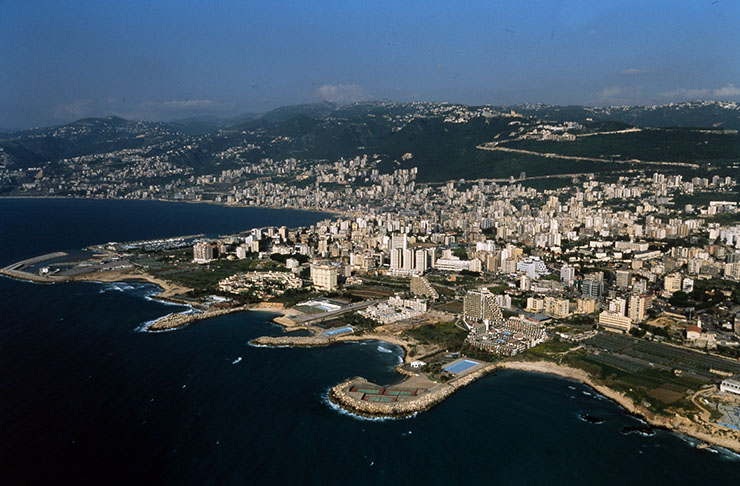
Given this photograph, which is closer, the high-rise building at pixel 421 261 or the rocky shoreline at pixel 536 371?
the rocky shoreline at pixel 536 371

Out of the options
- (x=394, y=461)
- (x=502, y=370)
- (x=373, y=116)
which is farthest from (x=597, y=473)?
(x=373, y=116)

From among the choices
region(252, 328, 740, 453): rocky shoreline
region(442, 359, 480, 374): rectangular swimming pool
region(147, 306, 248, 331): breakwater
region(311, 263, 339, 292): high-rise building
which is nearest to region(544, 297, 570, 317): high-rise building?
region(252, 328, 740, 453): rocky shoreline

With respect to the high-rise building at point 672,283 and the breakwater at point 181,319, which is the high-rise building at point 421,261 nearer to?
the breakwater at point 181,319

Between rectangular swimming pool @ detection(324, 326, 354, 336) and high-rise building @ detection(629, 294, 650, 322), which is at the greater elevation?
high-rise building @ detection(629, 294, 650, 322)

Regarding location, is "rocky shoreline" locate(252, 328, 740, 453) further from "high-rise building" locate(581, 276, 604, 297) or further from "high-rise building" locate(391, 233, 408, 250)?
"high-rise building" locate(391, 233, 408, 250)

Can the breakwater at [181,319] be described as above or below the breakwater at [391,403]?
below

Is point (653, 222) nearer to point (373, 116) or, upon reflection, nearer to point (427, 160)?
point (427, 160)

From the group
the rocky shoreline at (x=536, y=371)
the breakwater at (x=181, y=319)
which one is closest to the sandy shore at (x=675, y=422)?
the rocky shoreline at (x=536, y=371)
